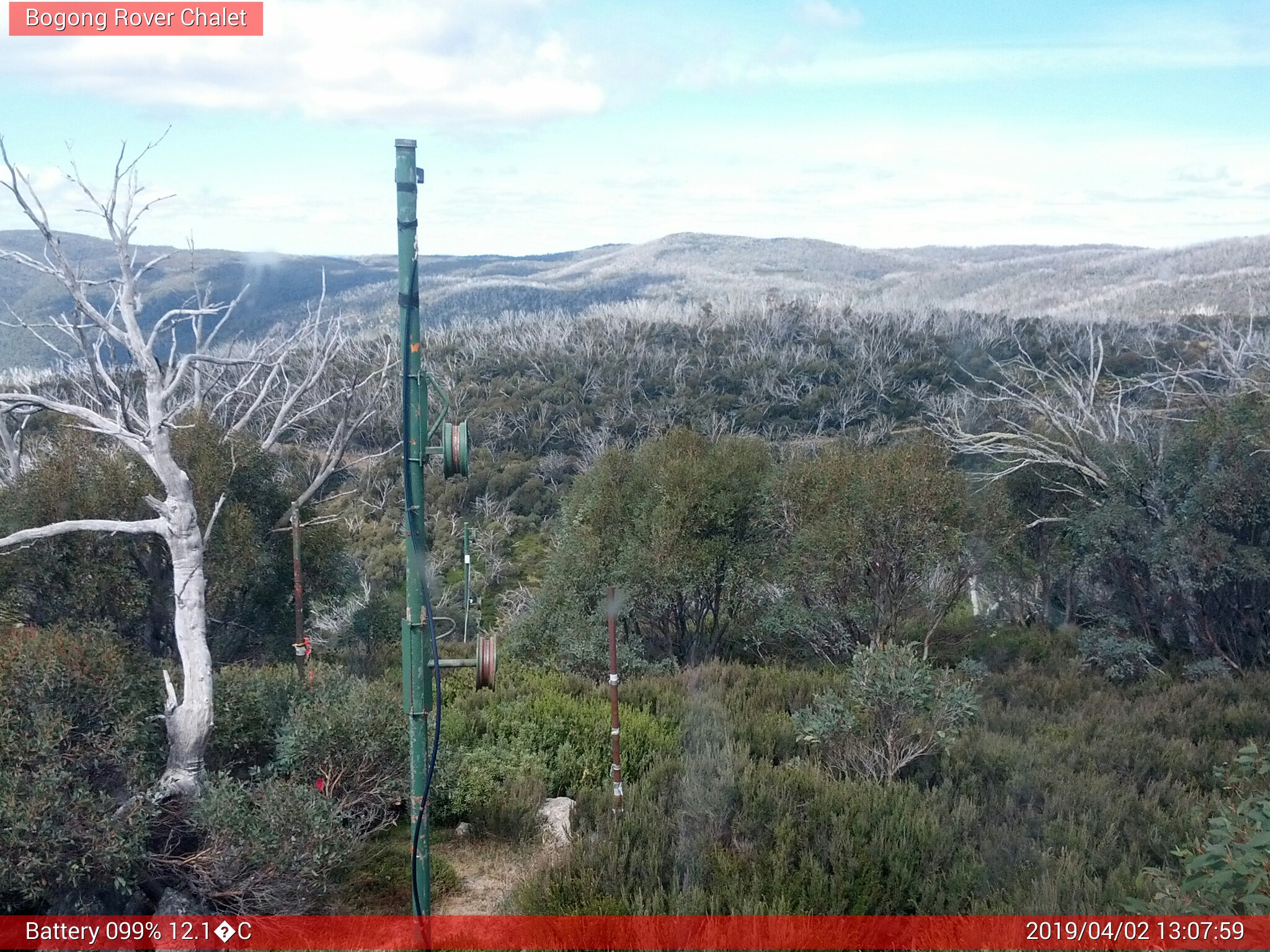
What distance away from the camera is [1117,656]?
508 inches

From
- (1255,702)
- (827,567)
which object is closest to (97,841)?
(827,567)

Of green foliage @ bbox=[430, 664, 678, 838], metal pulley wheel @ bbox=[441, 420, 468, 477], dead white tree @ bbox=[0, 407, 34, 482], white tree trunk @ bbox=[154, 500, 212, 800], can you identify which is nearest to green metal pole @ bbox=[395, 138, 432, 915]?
metal pulley wheel @ bbox=[441, 420, 468, 477]

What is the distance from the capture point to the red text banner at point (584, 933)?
445 centimetres

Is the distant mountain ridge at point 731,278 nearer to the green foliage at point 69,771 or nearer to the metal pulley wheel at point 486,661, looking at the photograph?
the green foliage at point 69,771

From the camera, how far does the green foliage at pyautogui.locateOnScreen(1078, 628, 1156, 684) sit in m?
12.7

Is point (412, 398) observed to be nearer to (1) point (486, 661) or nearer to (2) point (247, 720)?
(1) point (486, 661)

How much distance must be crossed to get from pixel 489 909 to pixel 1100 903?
3.43 metres

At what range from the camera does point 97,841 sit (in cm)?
501

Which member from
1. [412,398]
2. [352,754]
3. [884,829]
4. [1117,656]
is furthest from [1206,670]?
[412,398]

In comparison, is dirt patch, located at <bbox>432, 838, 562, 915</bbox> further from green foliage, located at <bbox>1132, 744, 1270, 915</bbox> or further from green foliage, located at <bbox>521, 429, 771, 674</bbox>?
green foliage, located at <bbox>521, 429, 771, 674</bbox>

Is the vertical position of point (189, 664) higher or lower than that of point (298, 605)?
higher

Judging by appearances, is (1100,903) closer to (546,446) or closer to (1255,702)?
(1255,702)

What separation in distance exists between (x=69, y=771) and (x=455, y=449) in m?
3.31

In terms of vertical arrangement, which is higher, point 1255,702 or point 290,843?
point 290,843
